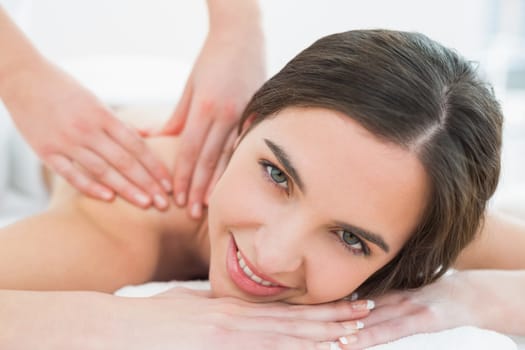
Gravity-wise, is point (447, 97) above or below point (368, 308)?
above

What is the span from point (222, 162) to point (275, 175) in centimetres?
35

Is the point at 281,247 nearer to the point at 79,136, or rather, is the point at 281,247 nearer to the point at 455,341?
the point at 455,341

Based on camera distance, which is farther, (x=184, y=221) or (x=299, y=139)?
(x=184, y=221)

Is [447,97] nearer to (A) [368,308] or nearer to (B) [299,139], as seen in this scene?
(B) [299,139]

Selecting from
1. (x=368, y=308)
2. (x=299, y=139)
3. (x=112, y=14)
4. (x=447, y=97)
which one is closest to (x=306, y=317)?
(x=368, y=308)

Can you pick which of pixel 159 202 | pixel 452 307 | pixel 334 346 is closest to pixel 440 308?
pixel 452 307

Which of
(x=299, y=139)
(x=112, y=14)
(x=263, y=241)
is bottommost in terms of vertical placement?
(x=112, y=14)

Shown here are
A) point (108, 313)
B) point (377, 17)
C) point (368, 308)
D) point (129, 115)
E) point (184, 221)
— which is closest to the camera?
point (108, 313)

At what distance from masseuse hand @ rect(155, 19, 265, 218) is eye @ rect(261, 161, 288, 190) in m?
0.33

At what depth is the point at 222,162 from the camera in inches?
59.7

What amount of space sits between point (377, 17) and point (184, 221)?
7.41 feet

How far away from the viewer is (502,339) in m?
1.11

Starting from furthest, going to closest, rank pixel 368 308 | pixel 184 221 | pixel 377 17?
1. pixel 377 17
2. pixel 184 221
3. pixel 368 308

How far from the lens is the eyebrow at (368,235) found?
1096 mm
